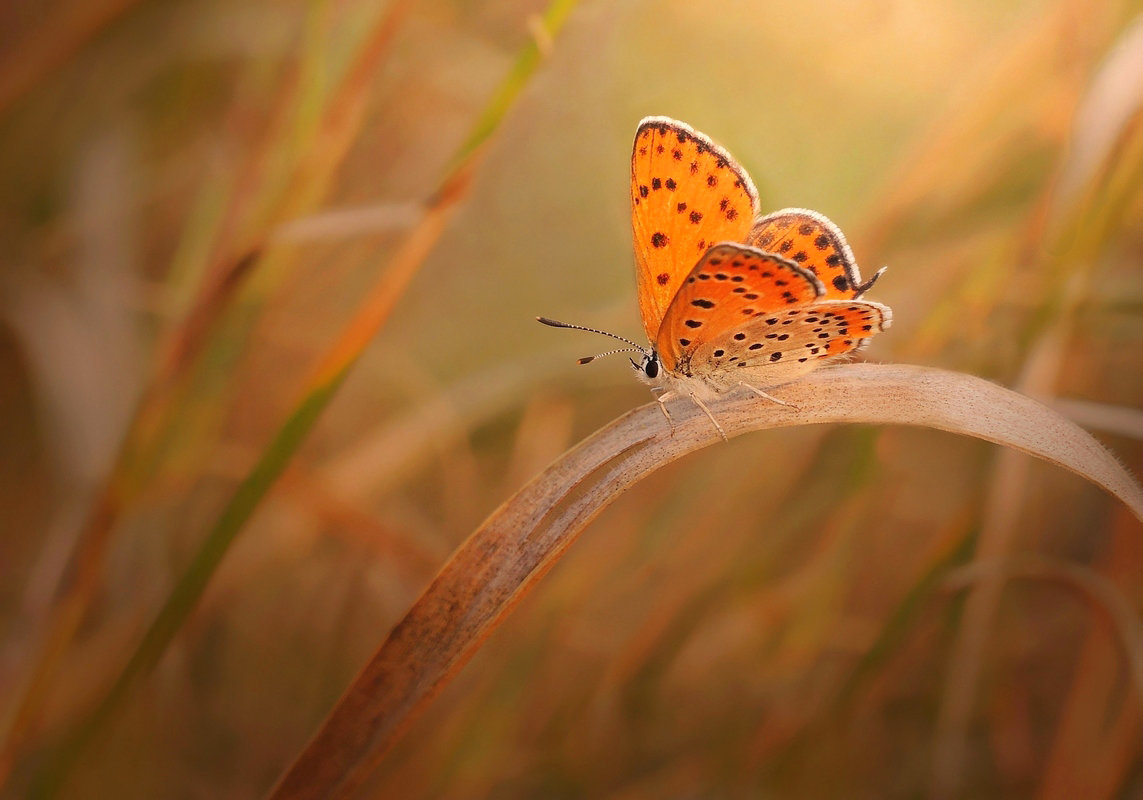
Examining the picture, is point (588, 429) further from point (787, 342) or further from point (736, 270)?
point (736, 270)

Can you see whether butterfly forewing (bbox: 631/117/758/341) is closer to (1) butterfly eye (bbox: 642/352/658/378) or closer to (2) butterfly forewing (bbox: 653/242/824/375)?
(2) butterfly forewing (bbox: 653/242/824/375)

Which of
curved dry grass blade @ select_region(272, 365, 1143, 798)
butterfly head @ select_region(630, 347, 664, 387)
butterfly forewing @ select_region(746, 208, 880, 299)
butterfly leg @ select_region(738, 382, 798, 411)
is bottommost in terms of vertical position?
curved dry grass blade @ select_region(272, 365, 1143, 798)

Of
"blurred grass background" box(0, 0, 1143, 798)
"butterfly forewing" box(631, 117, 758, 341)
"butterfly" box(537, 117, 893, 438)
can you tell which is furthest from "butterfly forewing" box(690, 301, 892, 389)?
"blurred grass background" box(0, 0, 1143, 798)

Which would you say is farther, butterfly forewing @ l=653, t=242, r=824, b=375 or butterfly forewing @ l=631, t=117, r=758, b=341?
butterfly forewing @ l=631, t=117, r=758, b=341

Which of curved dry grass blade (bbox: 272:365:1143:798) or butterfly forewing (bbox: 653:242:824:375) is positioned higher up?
butterfly forewing (bbox: 653:242:824:375)

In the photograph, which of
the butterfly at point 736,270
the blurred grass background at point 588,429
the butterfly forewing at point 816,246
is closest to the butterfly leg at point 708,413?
the butterfly at point 736,270

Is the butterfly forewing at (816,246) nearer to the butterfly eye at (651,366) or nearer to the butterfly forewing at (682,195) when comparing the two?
the butterfly forewing at (682,195)

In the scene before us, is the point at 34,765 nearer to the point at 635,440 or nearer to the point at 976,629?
the point at 635,440
